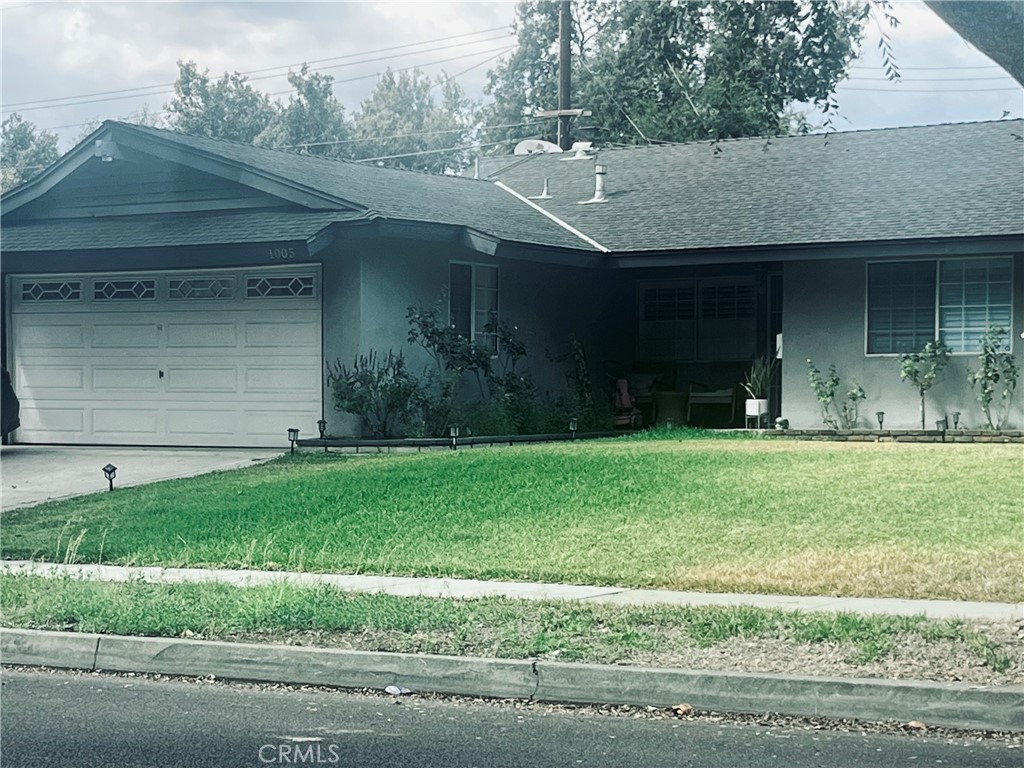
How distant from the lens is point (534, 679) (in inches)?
295

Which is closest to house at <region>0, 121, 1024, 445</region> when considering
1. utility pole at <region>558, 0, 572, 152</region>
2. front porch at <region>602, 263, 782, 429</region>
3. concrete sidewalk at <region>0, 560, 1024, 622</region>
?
front porch at <region>602, 263, 782, 429</region>

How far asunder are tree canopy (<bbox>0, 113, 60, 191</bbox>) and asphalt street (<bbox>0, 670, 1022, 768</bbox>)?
6134 cm

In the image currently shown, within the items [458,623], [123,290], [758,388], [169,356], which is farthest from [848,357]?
[458,623]

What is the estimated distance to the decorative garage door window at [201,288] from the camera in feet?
67.1

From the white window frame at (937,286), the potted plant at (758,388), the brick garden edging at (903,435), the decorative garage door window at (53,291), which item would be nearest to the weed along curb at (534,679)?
the brick garden edging at (903,435)

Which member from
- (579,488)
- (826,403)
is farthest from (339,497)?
(826,403)

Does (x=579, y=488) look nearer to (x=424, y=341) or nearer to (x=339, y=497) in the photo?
(x=339, y=497)

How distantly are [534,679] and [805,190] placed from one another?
17119mm

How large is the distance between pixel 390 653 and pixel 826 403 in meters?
14.2

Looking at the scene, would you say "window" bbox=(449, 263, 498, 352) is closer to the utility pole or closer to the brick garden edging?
the brick garden edging

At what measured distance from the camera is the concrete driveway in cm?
1612

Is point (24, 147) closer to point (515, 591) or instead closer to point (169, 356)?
point (169, 356)

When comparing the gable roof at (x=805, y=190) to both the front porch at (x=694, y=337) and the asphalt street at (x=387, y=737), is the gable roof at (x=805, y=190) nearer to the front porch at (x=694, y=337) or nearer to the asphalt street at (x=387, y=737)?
the front porch at (x=694, y=337)

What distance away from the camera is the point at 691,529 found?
474 inches
